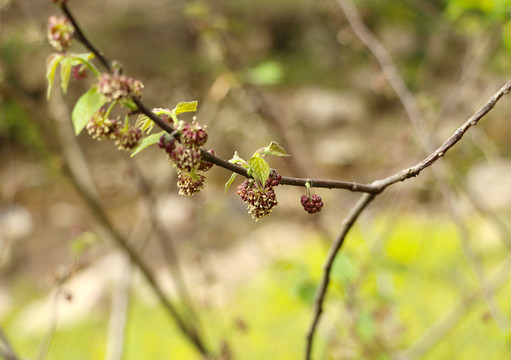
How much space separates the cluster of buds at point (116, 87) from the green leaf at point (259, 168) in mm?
163

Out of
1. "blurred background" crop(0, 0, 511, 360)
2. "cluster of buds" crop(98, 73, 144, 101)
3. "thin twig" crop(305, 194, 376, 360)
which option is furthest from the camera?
"blurred background" crop(0, 0, 511, 360)

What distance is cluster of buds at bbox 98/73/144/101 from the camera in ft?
1.79

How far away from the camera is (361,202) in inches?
26.9

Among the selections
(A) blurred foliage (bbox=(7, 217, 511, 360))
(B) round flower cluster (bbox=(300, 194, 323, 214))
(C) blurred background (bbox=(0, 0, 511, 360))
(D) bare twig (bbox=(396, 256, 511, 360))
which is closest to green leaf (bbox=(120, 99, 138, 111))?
(B) round flower cluster (bbox=(300, 194, 323, 214))

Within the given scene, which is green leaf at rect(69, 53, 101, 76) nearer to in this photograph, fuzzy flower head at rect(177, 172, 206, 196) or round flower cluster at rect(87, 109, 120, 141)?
round flower cluster at rect(87, 109, 120, 141)

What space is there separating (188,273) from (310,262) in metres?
1.46

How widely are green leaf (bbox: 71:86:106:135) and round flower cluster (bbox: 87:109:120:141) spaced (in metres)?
0.01

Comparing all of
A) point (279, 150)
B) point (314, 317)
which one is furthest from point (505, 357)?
point (279, 150)

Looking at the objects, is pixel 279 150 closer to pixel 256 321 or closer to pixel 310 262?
pixel 256 321

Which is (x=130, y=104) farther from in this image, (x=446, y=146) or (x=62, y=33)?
(x=446, y=146)

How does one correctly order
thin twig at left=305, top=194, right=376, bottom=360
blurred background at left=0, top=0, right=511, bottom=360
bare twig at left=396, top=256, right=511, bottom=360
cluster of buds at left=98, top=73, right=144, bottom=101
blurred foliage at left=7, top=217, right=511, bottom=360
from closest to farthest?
cluster of buds at left=98, top=73, right=144, bottom=101, thin twig at left=305, top=194, right=376, bottom=360, blurred background at left=0, top=0, right=511, bottom=360, bare twig at left=396, top=256, right=511, bottom=360, blurred foliage at left=7, top=217, right=511, bottom=360

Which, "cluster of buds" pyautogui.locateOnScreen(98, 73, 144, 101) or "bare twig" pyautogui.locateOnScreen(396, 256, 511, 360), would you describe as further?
"bare twig" pyautogui.locateOnScreen(396, 256, 511, 360)

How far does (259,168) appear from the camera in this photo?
0.60 m

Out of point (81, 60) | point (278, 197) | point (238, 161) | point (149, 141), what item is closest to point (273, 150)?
point (238, 161)
